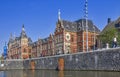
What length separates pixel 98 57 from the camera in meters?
47.0

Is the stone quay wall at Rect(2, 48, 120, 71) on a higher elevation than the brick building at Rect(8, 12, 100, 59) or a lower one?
lower

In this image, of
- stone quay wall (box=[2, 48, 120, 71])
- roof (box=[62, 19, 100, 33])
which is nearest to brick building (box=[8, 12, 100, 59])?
roof (box=[62, 19, 100, 33])

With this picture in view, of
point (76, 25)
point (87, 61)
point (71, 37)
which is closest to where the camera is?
point (87, 61)

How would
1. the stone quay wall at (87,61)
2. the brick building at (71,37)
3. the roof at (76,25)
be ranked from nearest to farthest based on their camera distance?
the stone quay wall at (87,61)
the brick building at (71,37)
the roof at (76,25)

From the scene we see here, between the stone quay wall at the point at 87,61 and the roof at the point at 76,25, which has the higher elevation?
the roof at the point at 76,25

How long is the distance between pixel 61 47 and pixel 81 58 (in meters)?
35.9

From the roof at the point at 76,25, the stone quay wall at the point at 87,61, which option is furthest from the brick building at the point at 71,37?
the stone quay wall at the point at 87,61

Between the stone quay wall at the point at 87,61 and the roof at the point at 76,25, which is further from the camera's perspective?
the roof at the point at 76,25

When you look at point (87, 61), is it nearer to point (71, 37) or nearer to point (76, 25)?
point (71, 37)

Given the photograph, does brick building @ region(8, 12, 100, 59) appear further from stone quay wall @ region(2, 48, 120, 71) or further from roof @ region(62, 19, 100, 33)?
stone quay wall @ region(2, 48, 120, 71)

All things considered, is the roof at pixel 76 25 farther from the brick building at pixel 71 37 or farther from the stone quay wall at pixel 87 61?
the stone quay wall at pixel 87 61

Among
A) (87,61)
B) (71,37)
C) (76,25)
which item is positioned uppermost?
(76,25)

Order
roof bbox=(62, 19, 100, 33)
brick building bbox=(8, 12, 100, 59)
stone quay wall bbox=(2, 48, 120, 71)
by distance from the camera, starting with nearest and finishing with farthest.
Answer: stone quay wall bbox=(2, 48, 120, 71) < brick building bbox=(8, 12, 100, 59) < roof bbox=(62, 19, 100, 33)

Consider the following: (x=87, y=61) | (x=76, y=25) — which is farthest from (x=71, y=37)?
(x=87, y=61)
